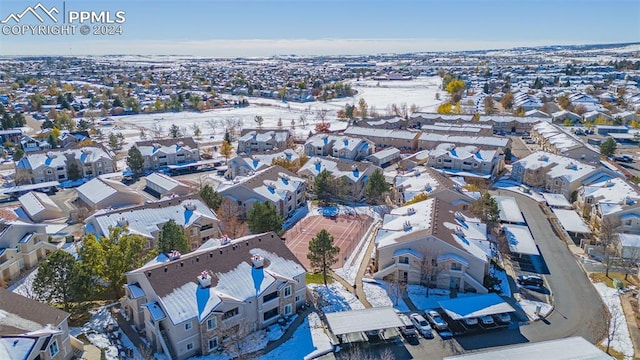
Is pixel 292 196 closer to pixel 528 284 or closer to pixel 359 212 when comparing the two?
pixel 359 212

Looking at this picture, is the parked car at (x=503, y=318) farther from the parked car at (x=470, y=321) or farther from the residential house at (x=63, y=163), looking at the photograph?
the residential house at (x=63, y=163)

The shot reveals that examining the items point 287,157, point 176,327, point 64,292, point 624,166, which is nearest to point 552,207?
point 624,166

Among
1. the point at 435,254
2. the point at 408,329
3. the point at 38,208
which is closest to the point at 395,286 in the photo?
the point at 435,254

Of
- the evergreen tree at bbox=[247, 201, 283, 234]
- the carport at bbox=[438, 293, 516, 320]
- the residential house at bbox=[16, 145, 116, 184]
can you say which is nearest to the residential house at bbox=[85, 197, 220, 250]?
the evergreen tree at bbox=[247, 201, 283, 234]

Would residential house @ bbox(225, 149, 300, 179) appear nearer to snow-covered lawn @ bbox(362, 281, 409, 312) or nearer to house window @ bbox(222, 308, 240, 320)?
snow-covered lawn @ bbox(362, 281, 409, 312)

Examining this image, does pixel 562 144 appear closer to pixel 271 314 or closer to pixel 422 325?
pixel 422 325

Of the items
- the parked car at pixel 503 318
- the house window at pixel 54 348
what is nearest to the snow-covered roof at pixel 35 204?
the house window at pixel 54 348

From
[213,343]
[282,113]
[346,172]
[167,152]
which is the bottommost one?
[213,343]
